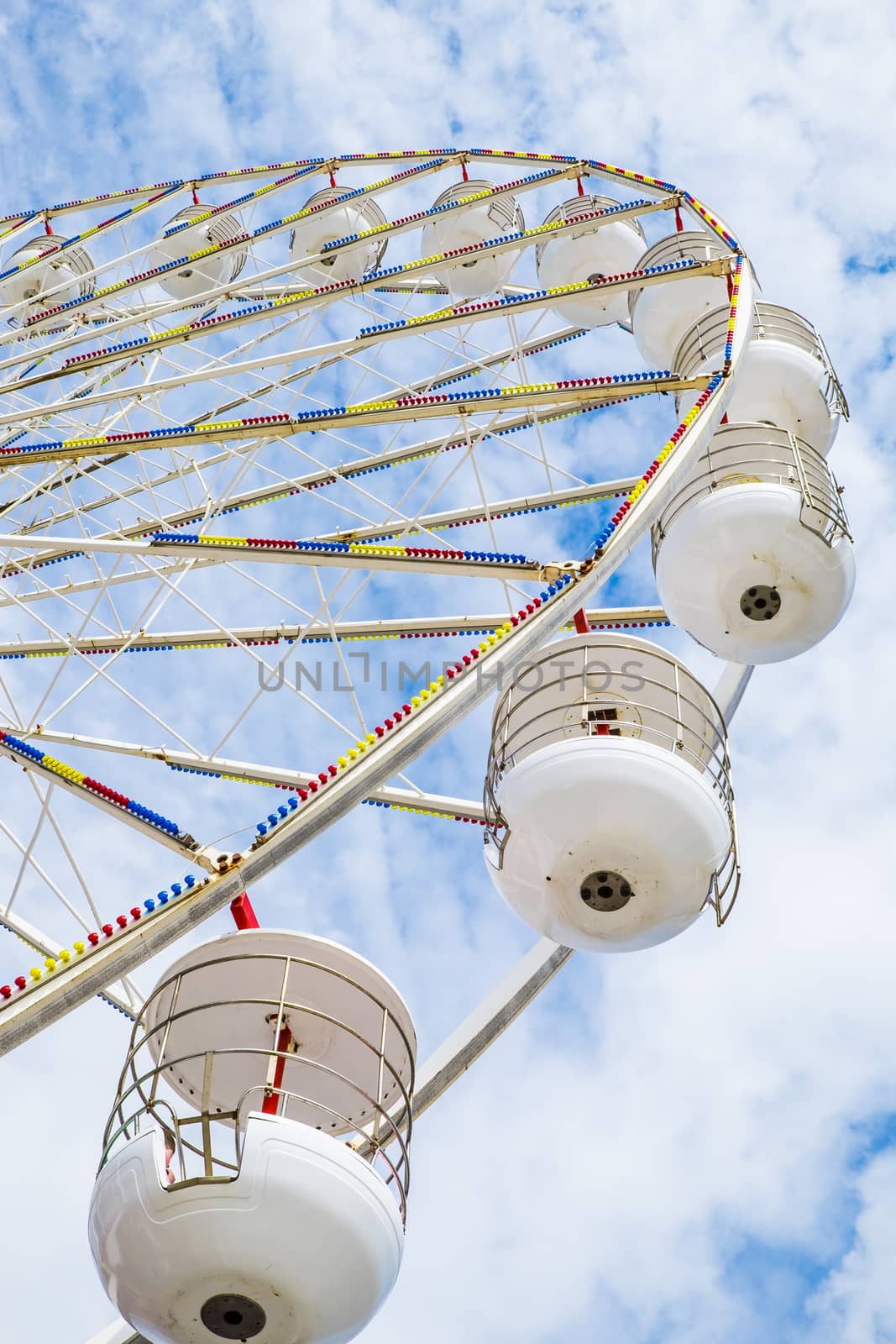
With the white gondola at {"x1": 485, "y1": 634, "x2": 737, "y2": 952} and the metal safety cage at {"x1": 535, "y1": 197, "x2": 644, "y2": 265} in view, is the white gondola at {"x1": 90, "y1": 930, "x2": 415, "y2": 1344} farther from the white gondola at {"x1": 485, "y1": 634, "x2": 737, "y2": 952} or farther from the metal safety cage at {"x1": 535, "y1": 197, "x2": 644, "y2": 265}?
the metal safety cage at {"x1": 535, "y1": 197, "x2": 644, "y2": 265}

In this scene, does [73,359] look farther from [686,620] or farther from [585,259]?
[686,620]

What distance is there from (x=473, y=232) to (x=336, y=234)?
2.22m

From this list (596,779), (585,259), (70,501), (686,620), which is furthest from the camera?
(585,259)

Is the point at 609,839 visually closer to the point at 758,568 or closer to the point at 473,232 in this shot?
the point at 758,568

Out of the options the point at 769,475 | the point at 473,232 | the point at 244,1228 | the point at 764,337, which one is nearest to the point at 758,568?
the point at 769,475

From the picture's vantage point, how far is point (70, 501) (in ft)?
44.4

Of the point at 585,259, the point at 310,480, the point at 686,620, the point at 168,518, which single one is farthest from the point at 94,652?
the point at 585,259

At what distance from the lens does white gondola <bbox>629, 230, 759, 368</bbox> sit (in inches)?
589

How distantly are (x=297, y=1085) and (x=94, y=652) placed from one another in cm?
806

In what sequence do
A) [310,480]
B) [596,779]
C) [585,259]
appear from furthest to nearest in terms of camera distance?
[585,259], [310,480], [596,779]

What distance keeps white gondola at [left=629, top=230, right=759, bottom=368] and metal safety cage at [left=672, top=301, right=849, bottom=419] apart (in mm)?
202

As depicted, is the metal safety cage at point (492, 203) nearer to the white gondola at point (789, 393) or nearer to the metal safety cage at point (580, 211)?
the metal safety cage at point (580, 211)

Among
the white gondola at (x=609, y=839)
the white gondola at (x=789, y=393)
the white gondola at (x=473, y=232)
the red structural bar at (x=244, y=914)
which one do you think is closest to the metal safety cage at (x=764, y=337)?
the white gondola at (x=789, y=393)

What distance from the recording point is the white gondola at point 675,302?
14961mm
